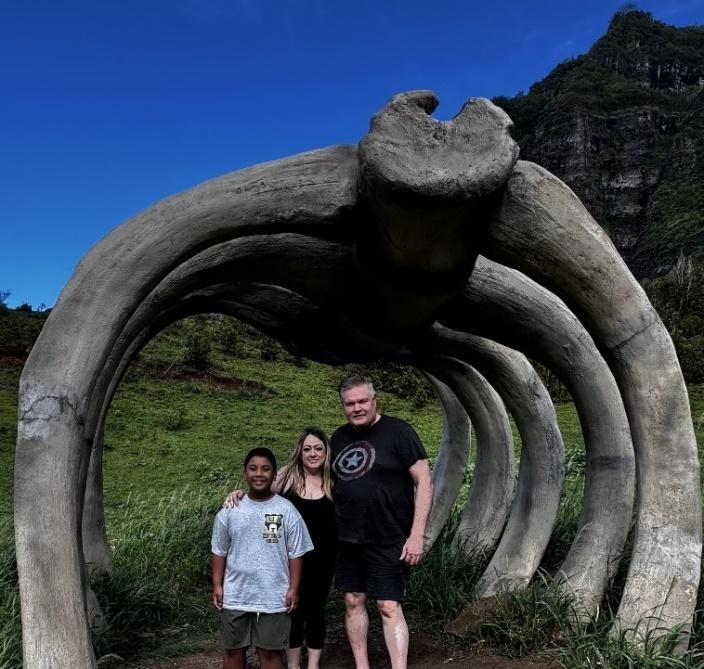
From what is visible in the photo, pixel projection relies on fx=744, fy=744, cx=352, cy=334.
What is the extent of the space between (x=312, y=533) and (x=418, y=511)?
2.08ft

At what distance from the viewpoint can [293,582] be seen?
136 inches

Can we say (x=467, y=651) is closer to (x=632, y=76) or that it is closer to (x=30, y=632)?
(x=30, y=632)

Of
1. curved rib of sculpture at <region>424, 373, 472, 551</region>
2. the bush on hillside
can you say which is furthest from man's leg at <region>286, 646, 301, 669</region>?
the bush on hillside

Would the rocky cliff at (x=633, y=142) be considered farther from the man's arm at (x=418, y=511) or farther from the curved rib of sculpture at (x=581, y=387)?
the man's arm at (x=418, y=511)

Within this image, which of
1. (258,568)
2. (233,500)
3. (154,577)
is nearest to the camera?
(258,568)

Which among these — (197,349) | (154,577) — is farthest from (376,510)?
(197,349)

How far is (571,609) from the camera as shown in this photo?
413cm

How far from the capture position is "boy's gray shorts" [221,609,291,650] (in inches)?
133

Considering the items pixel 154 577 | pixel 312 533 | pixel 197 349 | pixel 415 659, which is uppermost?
pixel 197 349

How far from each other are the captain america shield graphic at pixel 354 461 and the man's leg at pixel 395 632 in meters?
0.63

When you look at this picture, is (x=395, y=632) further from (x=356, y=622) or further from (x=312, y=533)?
(x=312, y=533)

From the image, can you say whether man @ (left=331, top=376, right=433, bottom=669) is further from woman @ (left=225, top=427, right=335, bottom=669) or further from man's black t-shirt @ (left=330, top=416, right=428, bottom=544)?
woman @ (left=225, top=427, right=335, bottom=669)

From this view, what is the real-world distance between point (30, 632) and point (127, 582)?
2.24 m

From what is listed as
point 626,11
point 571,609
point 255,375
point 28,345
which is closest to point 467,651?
point 571,609
